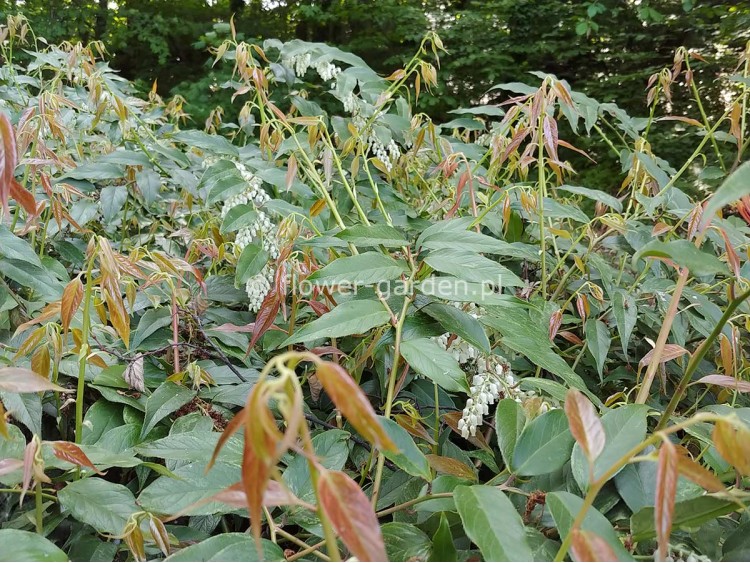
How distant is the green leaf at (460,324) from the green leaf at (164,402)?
0.32 metres

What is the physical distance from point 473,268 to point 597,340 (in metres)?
0.36

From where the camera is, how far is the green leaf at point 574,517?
0.38m

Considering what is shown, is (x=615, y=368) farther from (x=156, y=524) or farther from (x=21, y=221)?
(x=21, y=221)

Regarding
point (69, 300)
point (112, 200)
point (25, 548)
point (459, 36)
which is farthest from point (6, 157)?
point (459, 36)

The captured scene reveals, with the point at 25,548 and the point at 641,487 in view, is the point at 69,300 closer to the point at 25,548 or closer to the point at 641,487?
the point at 25,548

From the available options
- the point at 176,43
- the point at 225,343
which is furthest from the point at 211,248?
the point at 176,43

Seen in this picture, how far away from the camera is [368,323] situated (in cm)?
54

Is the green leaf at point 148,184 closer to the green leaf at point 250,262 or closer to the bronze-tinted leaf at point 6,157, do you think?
the green leaf at point 250,262

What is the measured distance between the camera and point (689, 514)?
1.33 feet

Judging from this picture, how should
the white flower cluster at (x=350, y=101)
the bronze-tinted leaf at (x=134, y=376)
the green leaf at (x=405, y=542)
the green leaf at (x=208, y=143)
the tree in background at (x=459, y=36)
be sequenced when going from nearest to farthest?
the green leaf at (x=405, y=542) < the bronze-tinted leaf at (x=134, y=376) < the green leaf at (x=208, y=143) < the white flower cluster at (x=350, y=101) < the tree in background at (x=459, y=36)

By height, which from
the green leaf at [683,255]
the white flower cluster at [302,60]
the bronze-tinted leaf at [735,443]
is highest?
the white flower cluster at [302,60]

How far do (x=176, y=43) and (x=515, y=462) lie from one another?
6.17 meters

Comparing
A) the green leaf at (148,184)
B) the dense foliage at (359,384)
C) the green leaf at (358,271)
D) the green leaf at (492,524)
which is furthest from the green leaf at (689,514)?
the green leaf at (148,184)

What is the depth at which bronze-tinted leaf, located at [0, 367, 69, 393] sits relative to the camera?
418mm
